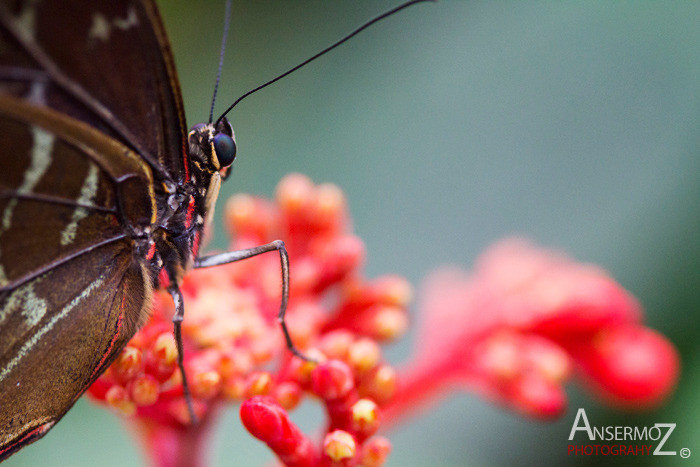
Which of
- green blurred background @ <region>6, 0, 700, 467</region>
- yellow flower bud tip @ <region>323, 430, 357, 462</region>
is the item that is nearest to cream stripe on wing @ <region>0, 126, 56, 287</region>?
yellow flower bud tip @ <region>323, 430, 357, 462</region>

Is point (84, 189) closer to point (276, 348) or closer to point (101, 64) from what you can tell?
point (101, 64)

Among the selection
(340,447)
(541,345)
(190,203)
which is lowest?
(340,447)

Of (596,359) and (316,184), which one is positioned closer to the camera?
(596,359)

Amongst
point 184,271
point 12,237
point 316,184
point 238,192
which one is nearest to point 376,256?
point 316,184

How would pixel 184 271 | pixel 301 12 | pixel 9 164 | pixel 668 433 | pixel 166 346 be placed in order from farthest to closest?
pixel 301 12 → pixel 668 433 → pixel 184 271 → pixel 166 346 → pixel 9 164

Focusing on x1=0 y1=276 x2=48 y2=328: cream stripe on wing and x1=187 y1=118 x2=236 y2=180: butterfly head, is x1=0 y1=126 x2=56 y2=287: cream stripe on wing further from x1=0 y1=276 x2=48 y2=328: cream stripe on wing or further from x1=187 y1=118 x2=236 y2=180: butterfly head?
x1=187 y1=118 x2=236 y2=180: butterfly head

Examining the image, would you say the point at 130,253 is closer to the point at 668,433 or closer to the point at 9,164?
the point at 9,164

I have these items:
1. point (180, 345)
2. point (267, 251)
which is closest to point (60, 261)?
point (180, 345)
